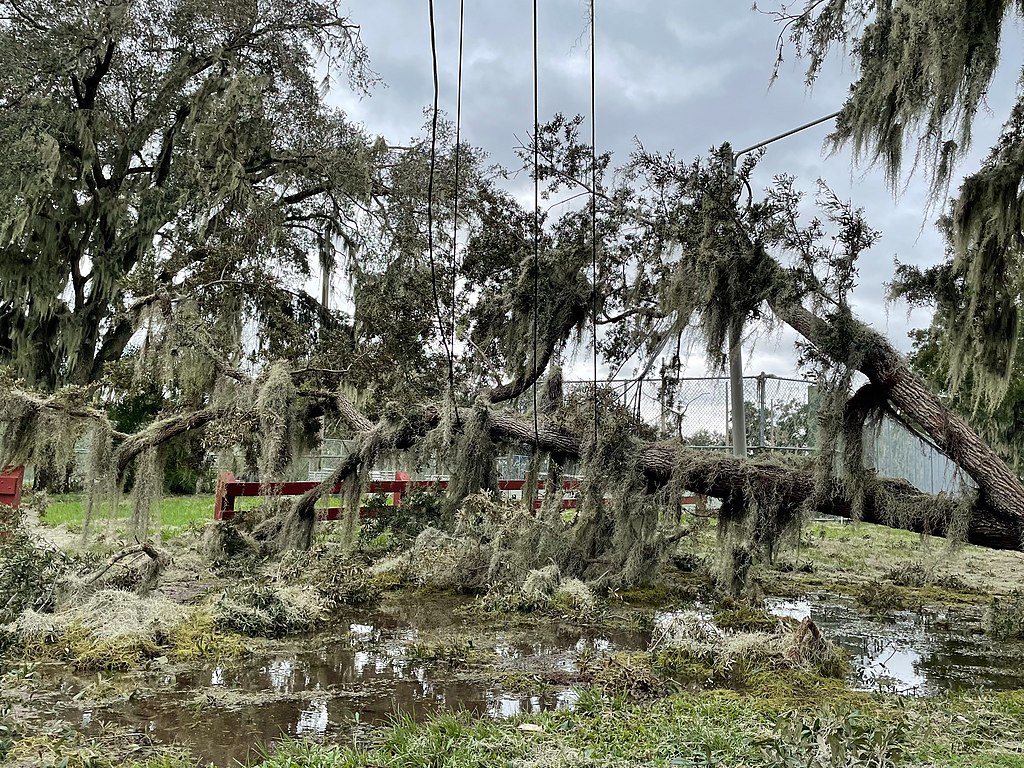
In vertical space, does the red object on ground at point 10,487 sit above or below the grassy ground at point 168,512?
above

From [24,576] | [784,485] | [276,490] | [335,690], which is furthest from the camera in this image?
[276,490]

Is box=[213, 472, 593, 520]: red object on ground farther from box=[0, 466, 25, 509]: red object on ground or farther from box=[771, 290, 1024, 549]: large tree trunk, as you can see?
box=[771, 290, 1024, 549]: large tree trunk

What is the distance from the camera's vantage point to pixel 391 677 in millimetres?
5156

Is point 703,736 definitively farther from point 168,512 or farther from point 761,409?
point 168,512

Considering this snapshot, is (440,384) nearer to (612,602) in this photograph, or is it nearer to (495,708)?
(612,602)

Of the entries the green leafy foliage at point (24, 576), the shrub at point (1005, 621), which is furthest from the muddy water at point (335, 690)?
the shrub at point (1005, 621)

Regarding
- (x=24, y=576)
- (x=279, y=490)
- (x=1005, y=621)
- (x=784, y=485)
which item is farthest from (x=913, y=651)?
(x=24, y=576)

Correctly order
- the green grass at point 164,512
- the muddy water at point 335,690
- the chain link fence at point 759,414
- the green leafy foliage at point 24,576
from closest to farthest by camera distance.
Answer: the muddy water at point 335,690 → the green leafy foliage at point 24,576 → the green grass at point 164,512 → the chain link fence at point 759,414

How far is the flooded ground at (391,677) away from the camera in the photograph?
424 centimetres

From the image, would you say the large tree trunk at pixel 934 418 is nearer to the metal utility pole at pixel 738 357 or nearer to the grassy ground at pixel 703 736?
the metal utility pole at pixel 738 357

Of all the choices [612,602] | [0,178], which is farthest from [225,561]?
[0,178]

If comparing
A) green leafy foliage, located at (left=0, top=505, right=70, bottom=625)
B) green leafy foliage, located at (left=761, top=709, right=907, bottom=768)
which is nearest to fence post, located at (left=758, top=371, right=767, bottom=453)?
green leafy foliage, located at (left=761, top=709, right=907, bottom=768)

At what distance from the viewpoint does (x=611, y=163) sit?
32.4 feet

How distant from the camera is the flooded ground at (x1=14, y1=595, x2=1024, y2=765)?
167 inches
